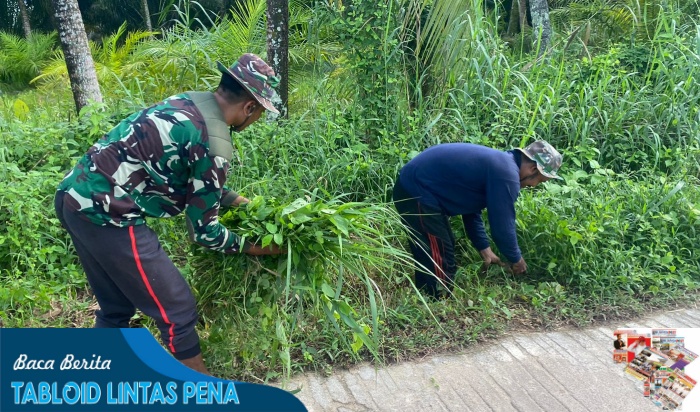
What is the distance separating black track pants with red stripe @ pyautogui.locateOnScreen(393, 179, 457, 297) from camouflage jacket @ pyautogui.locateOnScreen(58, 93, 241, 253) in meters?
1.61

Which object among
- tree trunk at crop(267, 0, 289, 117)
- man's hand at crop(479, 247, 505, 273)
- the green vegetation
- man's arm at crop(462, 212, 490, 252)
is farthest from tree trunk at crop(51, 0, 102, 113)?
man's hand at crop(479, 247, 505, 273)

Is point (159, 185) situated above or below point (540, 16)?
above

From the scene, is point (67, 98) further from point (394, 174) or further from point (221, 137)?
point (221, 137)

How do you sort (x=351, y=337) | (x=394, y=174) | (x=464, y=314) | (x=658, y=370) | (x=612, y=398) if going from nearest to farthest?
(x=658, y=370) < (x=612, y=398) < (x=351, y=337) < (x=464, y=314) < (x=394, y=174)

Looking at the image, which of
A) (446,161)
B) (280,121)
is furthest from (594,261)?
(280,121)

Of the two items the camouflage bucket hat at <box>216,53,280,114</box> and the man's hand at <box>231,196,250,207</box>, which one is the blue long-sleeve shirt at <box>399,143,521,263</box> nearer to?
the man's hand at <box>231,196,250,207</box>

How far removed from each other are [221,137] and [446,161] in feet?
5.43

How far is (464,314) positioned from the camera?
3.88 m

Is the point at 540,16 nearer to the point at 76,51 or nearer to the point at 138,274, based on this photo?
the point at 76,51

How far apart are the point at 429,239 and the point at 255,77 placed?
1.76 meters

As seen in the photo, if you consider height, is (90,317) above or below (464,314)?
above

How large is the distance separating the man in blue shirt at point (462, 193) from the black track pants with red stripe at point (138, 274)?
139cm

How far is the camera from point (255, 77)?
2529 mm

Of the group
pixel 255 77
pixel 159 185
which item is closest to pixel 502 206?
pixel 255 77
